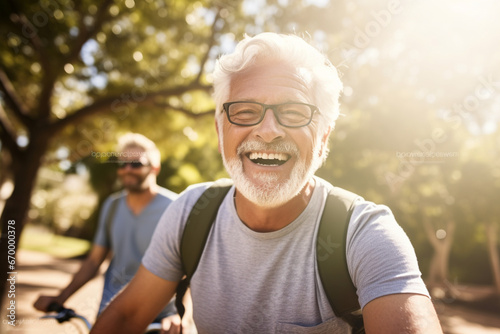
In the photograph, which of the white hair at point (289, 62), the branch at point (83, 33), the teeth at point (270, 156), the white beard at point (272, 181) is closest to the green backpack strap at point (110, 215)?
the white hair at point (289, 62)

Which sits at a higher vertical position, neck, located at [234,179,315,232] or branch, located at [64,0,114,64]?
branch, located at [64,0,114,64]

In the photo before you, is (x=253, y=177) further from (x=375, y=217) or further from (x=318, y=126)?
(x=375, y=217)

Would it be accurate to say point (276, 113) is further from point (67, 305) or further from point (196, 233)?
point (67, 305)

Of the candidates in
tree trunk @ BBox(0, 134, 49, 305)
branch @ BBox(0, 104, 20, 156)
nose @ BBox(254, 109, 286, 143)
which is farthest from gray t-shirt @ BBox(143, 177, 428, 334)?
branch @ BBox(0, 104, 20, 156)

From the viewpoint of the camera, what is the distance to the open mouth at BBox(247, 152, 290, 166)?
1.91 m

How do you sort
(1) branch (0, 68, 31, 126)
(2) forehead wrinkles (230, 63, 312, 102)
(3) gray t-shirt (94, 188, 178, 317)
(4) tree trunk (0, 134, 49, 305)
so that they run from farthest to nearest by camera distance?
(1) branch (0, 68, 31, 126)
(4) tree trunk (0, 134, 49, 305)
(3) gray t-shirt (94, 188, 178, 317)
(2) forehead wrinkles (230, 63, 312, 102)

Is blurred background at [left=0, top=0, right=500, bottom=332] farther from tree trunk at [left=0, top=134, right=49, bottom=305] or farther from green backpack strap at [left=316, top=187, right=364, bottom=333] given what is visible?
green backpack strap at [left=316, top=187, right=364, bottom=333]

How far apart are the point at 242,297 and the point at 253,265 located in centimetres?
17

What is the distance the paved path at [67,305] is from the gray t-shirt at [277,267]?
5.04 feet

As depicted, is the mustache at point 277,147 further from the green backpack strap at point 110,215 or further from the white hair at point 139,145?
the green backpack strap at point 110,215

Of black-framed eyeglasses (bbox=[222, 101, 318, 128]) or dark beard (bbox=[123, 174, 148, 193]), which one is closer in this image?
black-framed eyeglasses (bbox=[222, 101, 318, 128])

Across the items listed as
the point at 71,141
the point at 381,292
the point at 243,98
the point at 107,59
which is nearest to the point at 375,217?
the point at 381,292

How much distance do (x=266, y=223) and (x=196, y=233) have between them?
388 mm

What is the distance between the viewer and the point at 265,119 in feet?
6.24
